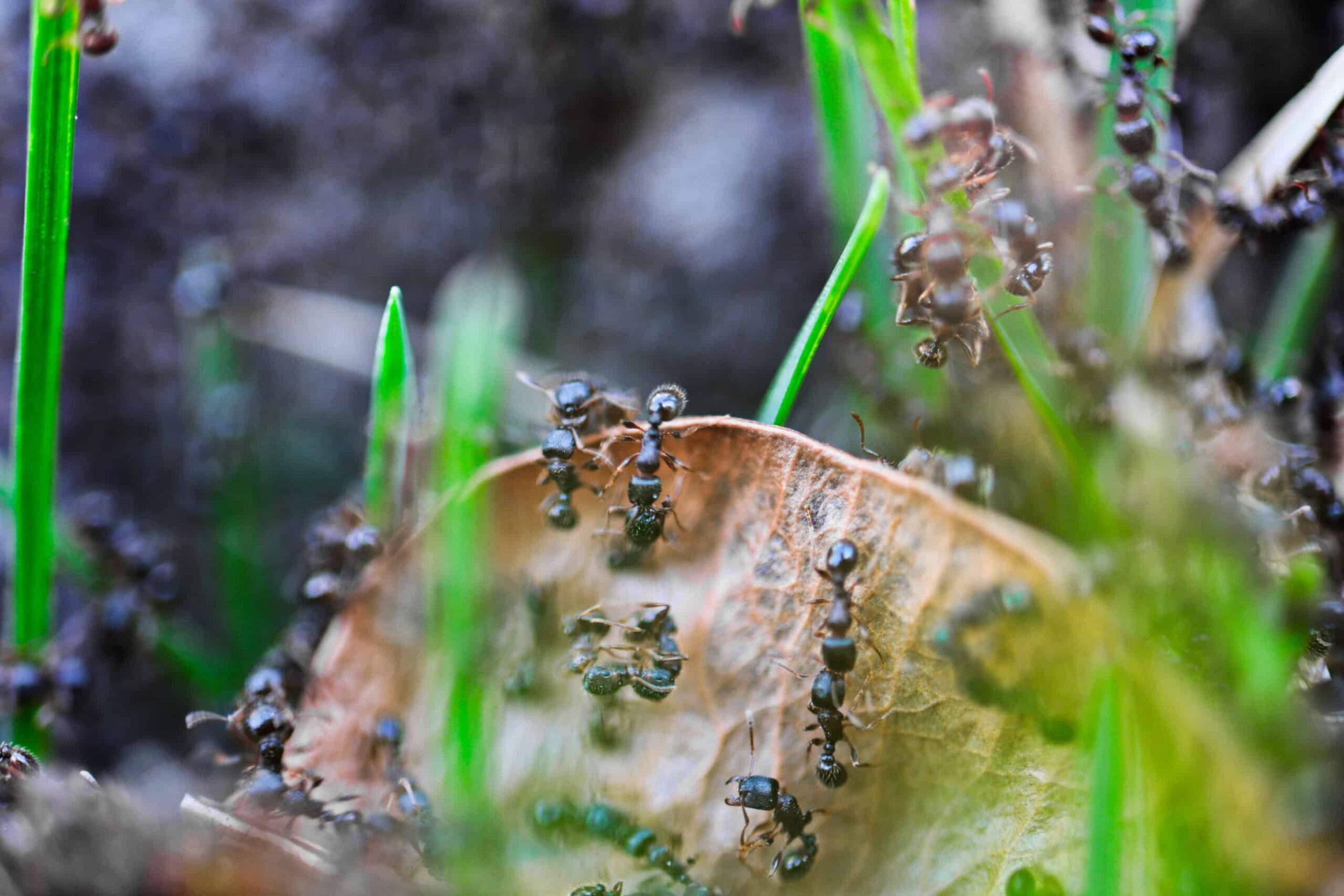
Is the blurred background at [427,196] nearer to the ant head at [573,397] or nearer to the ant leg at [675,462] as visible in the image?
the ant head at [573,397]

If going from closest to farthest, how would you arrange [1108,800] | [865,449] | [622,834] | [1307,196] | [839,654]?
[1108,800] < [839,654] < [622,834] < [865,449] < [1307,196]

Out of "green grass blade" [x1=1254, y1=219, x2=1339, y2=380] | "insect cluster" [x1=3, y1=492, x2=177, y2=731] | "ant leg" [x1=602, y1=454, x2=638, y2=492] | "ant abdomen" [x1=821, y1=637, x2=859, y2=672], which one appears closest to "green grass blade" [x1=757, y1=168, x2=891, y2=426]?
"ant leg" [x1=602, y1=454, x2=638, y2=492]

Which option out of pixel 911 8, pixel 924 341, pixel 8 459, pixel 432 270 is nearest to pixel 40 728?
pixel 8 459

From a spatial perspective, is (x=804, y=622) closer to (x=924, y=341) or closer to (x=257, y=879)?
(x=924, y=341)

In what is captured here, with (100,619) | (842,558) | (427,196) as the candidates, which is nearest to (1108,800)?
(842,558)

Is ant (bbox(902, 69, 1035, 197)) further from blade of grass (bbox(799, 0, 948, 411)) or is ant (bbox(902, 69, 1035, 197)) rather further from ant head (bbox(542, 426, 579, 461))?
ant head (bbox(542, 426, 579, 461))

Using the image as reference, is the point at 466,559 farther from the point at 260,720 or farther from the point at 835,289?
the point at 835,289
